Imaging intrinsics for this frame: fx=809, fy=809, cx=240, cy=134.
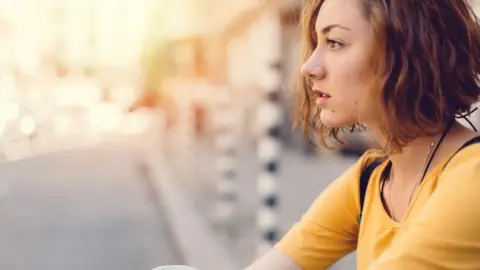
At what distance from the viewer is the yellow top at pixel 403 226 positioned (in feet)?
3.43

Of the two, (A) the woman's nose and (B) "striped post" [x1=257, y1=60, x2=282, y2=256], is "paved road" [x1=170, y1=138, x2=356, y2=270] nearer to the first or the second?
(B) "striped post" [x1=257, y1=60, x2=282, y2=256]

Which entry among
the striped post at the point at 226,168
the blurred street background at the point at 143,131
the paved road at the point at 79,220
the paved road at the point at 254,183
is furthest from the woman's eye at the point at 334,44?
the striped post at the point at 226,168

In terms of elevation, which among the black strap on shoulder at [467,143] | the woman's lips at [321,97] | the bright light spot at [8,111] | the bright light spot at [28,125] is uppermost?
the woman's lips at [321,97]

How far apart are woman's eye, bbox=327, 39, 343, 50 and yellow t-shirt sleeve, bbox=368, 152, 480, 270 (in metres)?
0.28

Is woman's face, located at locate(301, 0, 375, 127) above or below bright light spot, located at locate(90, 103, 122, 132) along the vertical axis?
above

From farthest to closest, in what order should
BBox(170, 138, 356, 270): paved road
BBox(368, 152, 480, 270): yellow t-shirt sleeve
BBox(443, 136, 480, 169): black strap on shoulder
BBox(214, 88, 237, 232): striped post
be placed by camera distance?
BBox(214, 88, 237, 232): striped post
BBox(170, 138, 356, 270): paved road
BBox(443, 136, 480, 169): black strap on shoulder
BBox(368, 152, 480, 270): yellow t-shirt sleeve

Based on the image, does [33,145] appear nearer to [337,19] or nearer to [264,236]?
[264,236]

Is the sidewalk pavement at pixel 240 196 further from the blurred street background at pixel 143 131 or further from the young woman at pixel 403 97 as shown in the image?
the young woman at pixel 403 97

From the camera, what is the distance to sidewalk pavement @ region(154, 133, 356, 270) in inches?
212

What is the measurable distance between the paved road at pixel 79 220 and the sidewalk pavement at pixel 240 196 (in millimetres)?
216

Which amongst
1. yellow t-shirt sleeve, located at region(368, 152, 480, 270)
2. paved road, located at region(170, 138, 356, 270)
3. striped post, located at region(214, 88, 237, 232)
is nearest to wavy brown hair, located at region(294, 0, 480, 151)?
yellow t-shirt sleeve, located at region(368, 152, 480, 270)

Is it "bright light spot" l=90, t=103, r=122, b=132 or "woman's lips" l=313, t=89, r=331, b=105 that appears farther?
"bright light spot" l=90, t=103, r=122, b=132

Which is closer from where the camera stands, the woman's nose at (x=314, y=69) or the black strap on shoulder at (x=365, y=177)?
the woman's nose at (x=314, y=69)

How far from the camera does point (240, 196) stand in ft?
26.3
